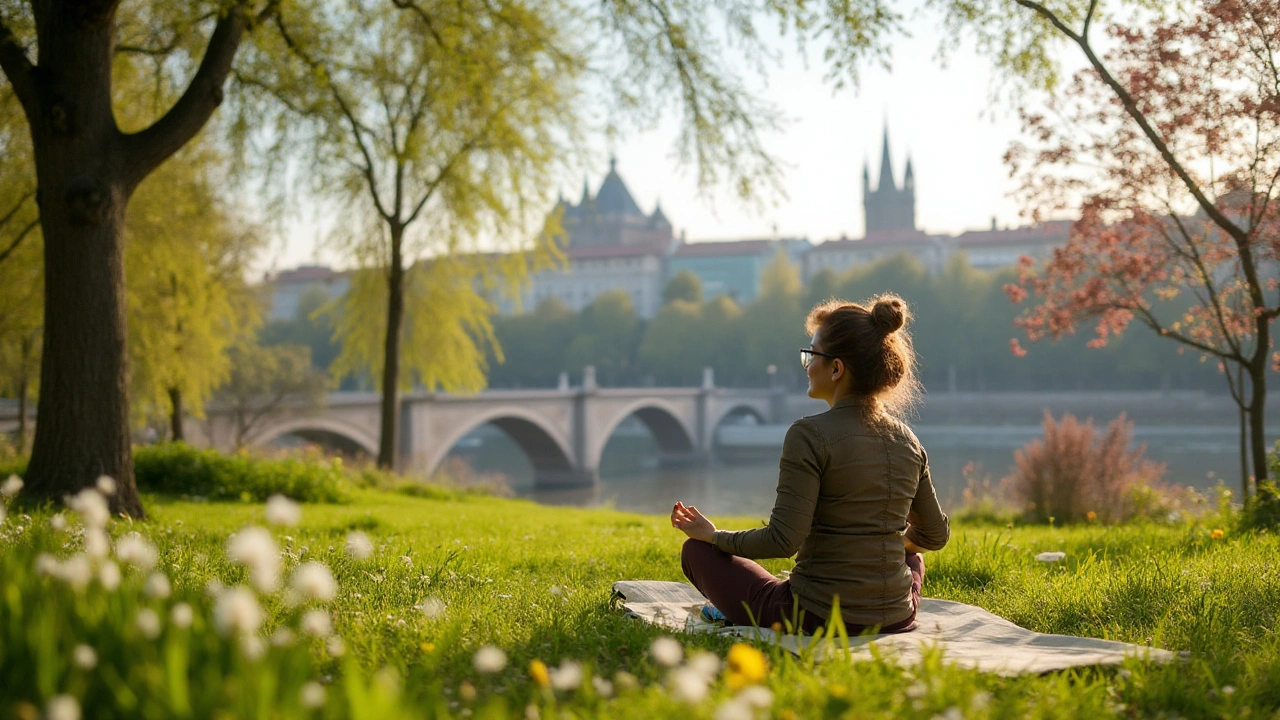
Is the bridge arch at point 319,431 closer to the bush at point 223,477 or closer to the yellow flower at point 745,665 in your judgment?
the bush at point 223,477

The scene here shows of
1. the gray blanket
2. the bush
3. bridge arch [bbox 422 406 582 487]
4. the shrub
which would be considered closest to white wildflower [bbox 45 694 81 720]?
the gray blanket

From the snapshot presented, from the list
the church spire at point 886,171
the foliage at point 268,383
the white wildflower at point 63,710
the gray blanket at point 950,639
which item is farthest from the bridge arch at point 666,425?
the church spire at point 886,171

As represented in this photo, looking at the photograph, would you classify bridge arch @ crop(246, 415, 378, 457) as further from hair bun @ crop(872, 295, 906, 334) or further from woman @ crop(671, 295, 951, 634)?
hair bun @ crop(872, 295, 906, 334)

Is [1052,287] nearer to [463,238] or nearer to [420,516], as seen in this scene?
[420,516]

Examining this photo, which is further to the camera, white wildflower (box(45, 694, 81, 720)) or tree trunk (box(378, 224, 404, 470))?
tree trunk (box(378, 224, 404, 470))

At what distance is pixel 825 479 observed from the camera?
10.2ft

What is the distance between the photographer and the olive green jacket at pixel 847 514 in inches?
120

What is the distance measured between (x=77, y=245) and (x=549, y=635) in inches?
173

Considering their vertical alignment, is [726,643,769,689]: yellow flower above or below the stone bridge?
above

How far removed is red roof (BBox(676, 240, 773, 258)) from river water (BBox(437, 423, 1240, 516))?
48194 mm

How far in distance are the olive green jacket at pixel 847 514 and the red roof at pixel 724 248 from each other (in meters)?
105

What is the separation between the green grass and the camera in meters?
1.72

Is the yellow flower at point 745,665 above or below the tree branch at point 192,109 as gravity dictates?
below

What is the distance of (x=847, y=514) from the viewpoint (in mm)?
3111
